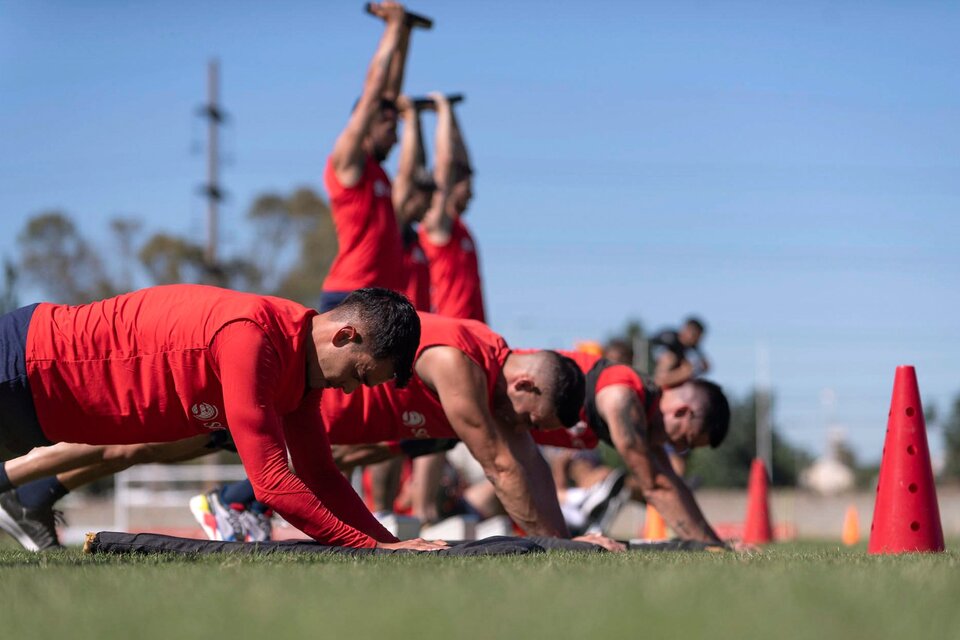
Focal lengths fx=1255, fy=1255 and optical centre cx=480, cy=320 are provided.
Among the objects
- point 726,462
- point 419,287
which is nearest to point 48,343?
point 419,287

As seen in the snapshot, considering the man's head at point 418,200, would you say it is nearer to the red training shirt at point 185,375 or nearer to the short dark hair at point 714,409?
the short dark hair at point 714,409

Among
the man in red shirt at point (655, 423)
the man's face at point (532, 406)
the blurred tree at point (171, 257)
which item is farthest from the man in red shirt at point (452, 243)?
the blurred tree at point (171, 257)

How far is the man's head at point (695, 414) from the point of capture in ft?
23.6

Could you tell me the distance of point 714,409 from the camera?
721 cm

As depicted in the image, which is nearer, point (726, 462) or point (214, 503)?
point (214, 503)

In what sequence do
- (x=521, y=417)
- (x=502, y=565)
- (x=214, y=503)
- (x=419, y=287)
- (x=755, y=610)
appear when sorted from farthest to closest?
(x=419, y=287) < (x=214, y=503) < (x=521, y=417) < (x=502, y=565) < (x=755, y=610)

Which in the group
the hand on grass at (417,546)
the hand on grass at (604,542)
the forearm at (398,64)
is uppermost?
the forearm at (398,64)

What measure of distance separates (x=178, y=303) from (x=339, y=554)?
1233mm

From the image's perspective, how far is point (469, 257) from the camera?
1021cm

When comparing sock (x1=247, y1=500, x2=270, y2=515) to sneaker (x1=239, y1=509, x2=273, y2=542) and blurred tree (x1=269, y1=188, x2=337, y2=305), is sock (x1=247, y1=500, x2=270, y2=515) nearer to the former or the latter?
sneaker (x1=239, y1=509, x2=273, y2=542)

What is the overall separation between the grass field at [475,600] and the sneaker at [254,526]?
2.61 m

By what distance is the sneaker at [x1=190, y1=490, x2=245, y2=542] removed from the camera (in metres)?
6.95

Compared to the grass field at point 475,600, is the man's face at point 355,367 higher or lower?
higher

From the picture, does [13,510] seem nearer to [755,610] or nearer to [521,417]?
[521,417]
